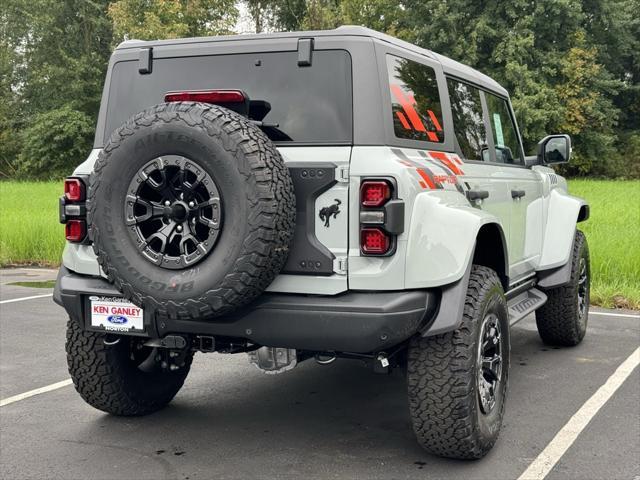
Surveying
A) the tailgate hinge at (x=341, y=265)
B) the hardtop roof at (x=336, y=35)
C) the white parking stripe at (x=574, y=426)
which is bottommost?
the white parking stripe at (x=574, y=426)

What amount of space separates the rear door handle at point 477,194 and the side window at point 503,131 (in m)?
0.98

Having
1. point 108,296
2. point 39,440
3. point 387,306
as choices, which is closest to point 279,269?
point 387,306

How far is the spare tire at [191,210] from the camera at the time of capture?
10.5 ft

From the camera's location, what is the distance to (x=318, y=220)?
343 centimetres

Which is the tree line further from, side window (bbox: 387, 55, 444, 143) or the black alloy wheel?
the black alloy wheel

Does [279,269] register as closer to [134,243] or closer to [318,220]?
[318,220]

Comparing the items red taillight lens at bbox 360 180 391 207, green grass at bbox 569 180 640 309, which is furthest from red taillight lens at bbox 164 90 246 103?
green grass at bbox 569 180 640 309

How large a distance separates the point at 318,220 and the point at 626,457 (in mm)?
1949

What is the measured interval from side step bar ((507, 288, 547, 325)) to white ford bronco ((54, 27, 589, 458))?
697 mm

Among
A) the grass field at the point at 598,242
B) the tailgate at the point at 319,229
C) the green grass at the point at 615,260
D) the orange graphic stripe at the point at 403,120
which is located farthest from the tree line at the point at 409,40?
the tailgate at the point at 319,229

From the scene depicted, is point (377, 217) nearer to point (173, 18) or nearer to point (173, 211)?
point (173, 211)

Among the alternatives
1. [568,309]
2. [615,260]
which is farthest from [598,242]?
[568,309]

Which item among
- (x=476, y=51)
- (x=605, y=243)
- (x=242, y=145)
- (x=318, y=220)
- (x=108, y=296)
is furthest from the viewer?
(x=476, y=51)

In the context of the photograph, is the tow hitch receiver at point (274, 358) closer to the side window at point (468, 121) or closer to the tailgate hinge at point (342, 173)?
the tailgate hinge at point (342, 173)
